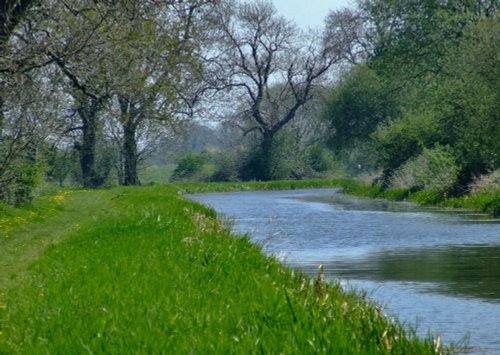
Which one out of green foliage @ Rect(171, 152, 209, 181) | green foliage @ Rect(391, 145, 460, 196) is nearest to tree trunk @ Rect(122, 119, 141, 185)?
green foliage @ Rect(391, 145, 460, 196)

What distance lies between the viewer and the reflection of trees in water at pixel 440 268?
13587 mm

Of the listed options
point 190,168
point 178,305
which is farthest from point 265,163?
point 178,305

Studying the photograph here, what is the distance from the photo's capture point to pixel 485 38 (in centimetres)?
3703

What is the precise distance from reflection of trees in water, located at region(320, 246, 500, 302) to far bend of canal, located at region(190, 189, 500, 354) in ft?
0.04

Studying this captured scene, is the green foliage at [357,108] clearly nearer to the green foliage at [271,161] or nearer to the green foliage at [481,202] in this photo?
the green foliage at [271,161]

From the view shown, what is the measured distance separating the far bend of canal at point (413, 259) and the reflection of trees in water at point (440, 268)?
0.01 metres

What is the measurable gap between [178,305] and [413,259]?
9291 millimetres

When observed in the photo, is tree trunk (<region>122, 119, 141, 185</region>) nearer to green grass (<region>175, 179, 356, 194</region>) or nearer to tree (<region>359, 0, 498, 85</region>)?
green grass (<region>175, 179, 356, 194</region>)

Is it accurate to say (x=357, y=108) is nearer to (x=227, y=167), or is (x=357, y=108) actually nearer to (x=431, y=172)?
(x=227, y=167)

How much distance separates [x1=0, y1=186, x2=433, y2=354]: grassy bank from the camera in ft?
23.3

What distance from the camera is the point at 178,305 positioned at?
884 cm

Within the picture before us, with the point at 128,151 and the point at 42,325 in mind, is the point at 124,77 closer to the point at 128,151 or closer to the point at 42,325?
the point at 42,325

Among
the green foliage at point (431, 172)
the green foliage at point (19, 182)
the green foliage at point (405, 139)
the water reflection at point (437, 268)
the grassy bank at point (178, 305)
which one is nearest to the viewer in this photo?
the grassy bank at point (178, 305)

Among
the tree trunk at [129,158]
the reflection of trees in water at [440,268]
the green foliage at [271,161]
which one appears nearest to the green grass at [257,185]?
the green foliage at [271,161]
